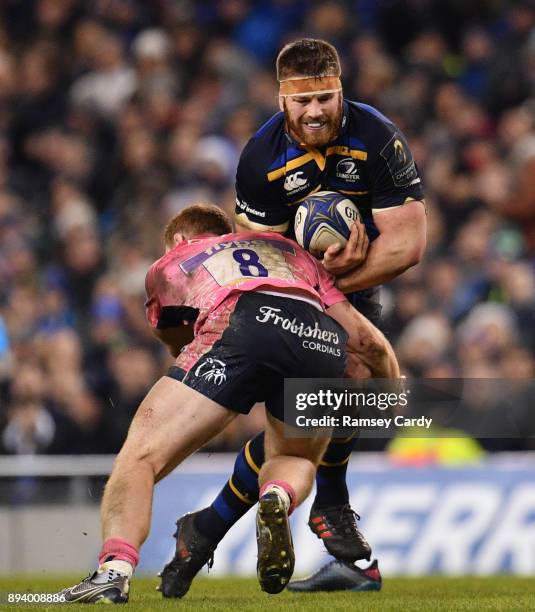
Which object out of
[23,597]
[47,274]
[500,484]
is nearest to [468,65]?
[47,274]

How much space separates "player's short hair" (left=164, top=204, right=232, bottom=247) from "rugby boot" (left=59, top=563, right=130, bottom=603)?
5.08 feet

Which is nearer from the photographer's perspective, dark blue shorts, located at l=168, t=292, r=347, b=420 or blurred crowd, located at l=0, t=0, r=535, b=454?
dark blue shorts, located at l=168, t=292, r=347, b=420

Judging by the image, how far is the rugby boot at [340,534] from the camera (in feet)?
19.1

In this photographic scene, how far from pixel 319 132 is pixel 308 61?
0.28 metres

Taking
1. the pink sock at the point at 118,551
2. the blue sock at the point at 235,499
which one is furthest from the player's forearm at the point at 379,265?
the pink sock at the point at 118,551

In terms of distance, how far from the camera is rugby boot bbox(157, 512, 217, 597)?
5.41 metres

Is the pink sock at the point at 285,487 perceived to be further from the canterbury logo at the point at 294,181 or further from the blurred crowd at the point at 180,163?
the blurred crowd at the point at 180,163

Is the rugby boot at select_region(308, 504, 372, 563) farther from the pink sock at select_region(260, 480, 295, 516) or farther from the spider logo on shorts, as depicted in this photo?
the spider logo on shorts

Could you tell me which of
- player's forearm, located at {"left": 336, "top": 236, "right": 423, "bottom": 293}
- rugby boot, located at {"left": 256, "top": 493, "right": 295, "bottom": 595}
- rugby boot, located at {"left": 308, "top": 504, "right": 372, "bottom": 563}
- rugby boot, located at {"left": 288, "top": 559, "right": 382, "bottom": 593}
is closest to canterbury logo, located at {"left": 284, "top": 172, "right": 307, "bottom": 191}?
player's forearm, located at {"left": 336, "top": 236, "right": 423, "bottom": 293}

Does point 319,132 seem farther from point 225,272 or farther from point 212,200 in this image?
point 212,200

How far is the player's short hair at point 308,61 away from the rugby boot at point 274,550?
1.80 m

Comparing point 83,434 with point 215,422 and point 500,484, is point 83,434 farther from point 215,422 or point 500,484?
point 215,422

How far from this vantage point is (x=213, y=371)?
15.5 ft

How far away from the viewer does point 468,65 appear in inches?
→ 480
